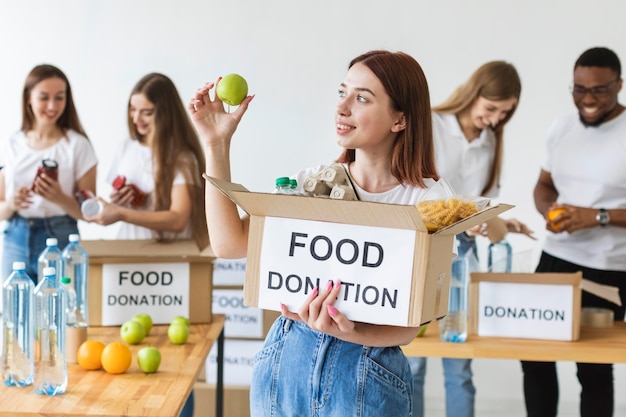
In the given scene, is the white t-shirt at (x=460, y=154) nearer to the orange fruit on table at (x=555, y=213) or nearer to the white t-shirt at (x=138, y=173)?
the orange fruit on table at (x=555, y=213)

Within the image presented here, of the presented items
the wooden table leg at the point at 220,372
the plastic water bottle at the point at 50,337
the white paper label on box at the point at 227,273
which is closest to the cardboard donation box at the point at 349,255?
the plastic water bottle at the point at 50,337

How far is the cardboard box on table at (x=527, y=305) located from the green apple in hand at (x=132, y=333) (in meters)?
0.97

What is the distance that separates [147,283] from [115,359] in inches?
21.1

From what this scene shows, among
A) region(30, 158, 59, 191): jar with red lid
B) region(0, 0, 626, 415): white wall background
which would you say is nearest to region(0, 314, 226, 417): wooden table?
region(30, 158, 59, 191): jar with red lid

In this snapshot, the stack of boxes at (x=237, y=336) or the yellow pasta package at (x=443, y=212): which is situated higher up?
the yellow pasta package at (x=443, y=212)

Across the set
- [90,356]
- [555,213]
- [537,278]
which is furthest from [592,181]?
[90,356]

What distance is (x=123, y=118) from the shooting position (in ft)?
14.6

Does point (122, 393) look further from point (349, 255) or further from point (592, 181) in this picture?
point (592, 181)

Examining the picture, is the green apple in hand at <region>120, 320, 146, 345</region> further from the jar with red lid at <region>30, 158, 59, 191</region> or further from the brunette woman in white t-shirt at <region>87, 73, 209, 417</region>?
the jar with red lid at <region>30, 158, 59, 191</region>

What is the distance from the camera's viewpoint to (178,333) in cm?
233

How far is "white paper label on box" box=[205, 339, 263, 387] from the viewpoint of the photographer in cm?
380

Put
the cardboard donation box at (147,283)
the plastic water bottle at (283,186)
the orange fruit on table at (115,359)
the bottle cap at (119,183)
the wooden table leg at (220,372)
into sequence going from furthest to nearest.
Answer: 1. the bottle cap at (119,183)
2. the wooden table leg at (220,372)
3. the cardboard donation box at (147,283)
4. the orange fruit on table at (115,359)
5. the plastic water bottle at (283,186)

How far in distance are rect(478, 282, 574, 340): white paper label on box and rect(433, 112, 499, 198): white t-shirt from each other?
829 mm

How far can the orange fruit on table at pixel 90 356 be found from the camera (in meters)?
2.04
